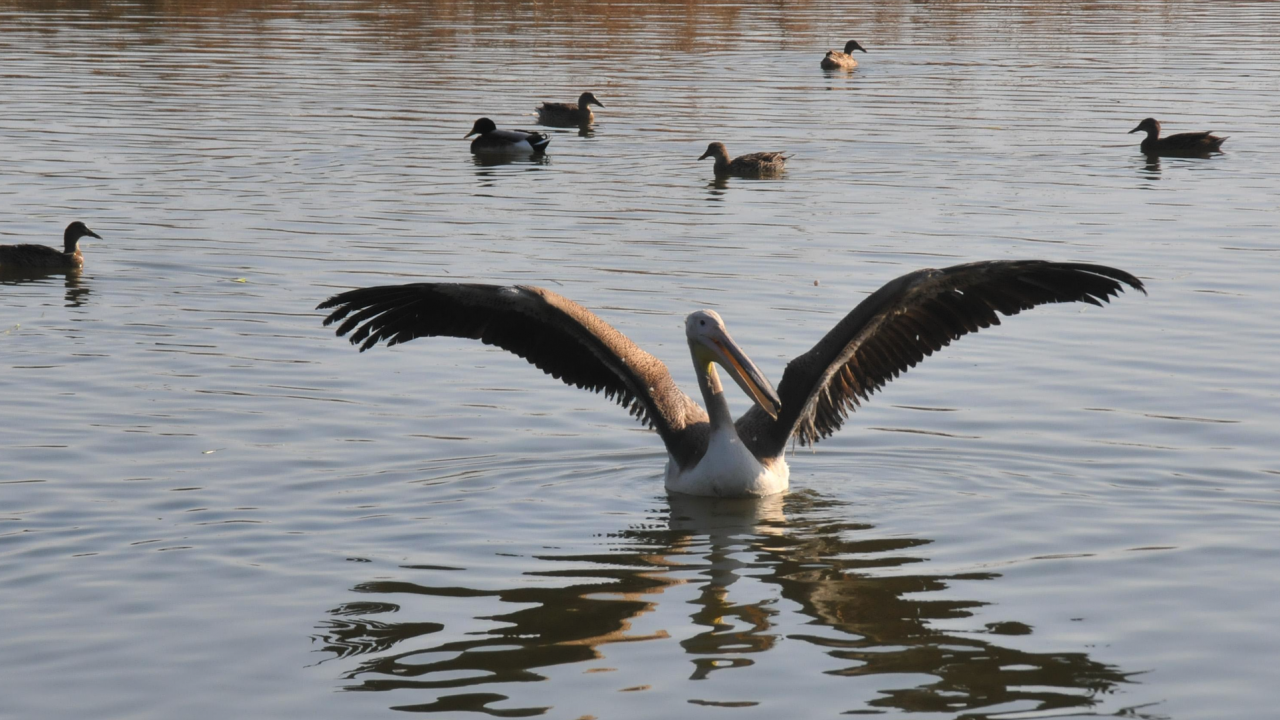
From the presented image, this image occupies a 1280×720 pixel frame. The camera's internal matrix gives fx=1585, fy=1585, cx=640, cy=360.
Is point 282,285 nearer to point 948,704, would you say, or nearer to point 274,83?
point 948,704

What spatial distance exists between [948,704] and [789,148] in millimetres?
15807

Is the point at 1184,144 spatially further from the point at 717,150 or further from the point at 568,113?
the point at 568,113

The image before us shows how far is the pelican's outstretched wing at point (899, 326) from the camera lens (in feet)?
24.7

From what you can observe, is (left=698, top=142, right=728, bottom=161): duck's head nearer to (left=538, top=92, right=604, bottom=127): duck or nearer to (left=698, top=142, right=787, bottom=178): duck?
(left=698, top=142, right=787, bottom=178): duck

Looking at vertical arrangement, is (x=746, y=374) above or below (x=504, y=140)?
below

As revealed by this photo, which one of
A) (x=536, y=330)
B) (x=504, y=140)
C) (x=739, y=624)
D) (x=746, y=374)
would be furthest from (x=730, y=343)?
(x=504, y=140)

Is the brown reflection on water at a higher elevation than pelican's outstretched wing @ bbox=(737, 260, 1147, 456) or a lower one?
higher

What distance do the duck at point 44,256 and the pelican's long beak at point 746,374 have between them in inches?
296

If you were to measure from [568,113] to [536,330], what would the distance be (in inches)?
604

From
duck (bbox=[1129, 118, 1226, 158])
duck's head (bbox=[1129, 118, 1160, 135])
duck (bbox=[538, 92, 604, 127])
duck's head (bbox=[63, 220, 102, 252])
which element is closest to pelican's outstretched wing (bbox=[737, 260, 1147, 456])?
duck's head (bbox=[63, 220, 102, 252])

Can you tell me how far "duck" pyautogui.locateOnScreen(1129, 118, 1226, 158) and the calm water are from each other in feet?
0.91

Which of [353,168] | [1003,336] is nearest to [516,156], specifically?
[353,168]

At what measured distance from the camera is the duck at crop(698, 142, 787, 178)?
17.9 meters

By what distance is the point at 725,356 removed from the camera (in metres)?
7.96
